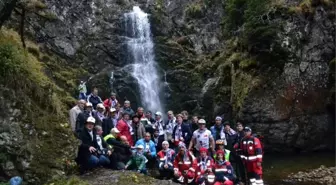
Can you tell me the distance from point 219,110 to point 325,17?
6.96 metres

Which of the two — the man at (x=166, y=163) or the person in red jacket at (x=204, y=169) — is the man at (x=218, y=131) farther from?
the man at (x=166, y=163)

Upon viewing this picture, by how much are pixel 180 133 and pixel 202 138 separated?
3.58 feet

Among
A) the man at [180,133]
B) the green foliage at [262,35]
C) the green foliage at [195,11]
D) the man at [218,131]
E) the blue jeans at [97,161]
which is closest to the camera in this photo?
the blue jeans at [97,161]

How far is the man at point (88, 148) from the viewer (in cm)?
1027

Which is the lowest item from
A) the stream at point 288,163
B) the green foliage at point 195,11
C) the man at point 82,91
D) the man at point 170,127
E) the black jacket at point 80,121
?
the stream at point 288,163

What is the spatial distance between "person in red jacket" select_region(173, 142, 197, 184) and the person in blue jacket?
802 mm

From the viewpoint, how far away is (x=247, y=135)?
1171 cm

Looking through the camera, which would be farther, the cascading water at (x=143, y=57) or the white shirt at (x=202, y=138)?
the cascading water at (x=143, y=57)

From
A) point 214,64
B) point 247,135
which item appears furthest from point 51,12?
point 247,135

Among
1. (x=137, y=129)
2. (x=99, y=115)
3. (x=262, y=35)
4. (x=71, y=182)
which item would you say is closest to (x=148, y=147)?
(x=137, y=129)

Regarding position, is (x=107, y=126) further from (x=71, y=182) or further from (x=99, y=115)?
(x=71, y=182)

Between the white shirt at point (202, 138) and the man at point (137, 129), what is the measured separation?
1.68m

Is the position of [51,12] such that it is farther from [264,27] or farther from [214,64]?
[264,27]

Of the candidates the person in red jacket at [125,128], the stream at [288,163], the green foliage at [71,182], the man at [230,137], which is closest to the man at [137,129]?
the person in red jacket at [125,128]
